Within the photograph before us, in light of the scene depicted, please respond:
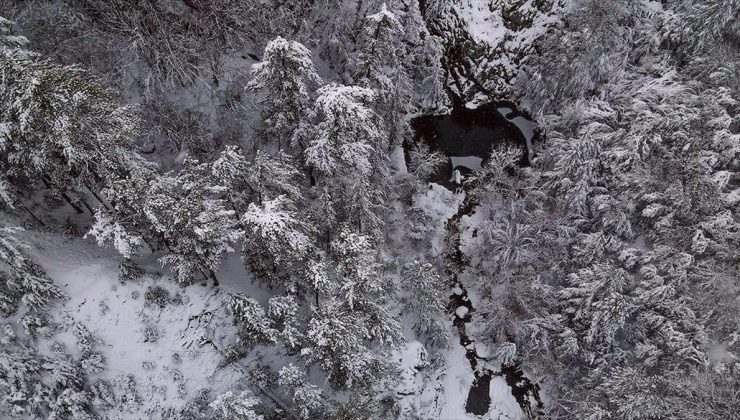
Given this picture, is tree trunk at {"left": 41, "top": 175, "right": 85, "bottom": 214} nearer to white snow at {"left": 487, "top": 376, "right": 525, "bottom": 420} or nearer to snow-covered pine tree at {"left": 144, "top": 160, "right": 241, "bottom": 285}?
snow-covered pine tree at {"left": 144, "top": 160, "right": 241, "bottom": 285}

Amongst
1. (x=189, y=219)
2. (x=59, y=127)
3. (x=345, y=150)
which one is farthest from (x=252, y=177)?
(x=59, y=127)

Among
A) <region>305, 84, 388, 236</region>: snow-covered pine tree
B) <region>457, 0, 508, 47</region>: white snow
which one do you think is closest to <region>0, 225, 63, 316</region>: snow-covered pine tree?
<region>305, 84, 388, 236</region>: snow-covered pine tree

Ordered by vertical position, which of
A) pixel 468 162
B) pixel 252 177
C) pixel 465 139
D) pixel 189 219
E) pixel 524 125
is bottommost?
pixel 189 219

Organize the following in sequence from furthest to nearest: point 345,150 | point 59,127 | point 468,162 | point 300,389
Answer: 1. point 468,162
2. point 345,150
3. point 300,389
4. point 59,127

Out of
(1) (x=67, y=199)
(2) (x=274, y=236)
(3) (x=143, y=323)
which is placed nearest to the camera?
(2) (x=274, y=236)

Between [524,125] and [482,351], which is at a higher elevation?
[524,125]

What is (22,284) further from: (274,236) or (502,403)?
(502,403)
